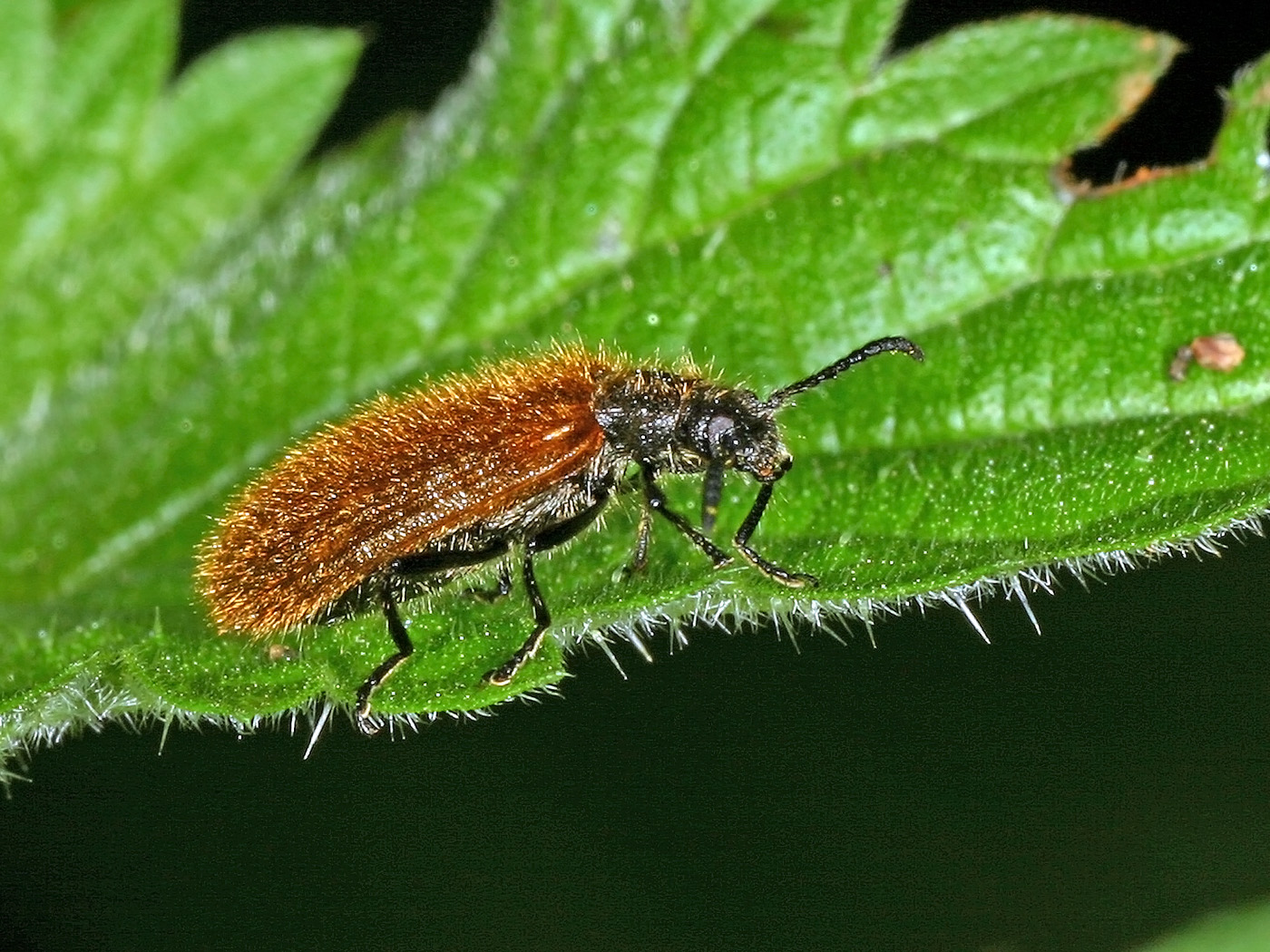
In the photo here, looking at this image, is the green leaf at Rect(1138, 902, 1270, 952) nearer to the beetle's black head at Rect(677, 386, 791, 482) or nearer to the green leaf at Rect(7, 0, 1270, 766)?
the green leaf at Rect(7, 0, 1270, 766)

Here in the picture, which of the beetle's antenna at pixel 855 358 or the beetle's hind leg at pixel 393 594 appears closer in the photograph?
the beetle's hind leg at pixel 393 594

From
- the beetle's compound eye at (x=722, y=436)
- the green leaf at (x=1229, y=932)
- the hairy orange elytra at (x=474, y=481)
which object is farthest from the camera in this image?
the beetle's compound eye at (x=722, y=436)

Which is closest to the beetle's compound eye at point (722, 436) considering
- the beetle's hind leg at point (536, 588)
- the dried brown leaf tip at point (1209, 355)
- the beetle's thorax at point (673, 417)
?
the beetle's thorax at point (673, 417)

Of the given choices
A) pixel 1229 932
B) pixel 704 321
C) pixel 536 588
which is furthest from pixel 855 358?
pixel 1229 932

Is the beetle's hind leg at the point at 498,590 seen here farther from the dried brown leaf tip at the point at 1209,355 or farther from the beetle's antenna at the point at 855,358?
the dried brown leaf tip at the point at 1209,355

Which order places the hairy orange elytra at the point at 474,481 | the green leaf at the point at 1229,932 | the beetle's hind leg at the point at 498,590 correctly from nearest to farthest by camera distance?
the green leaf at the point at 1229,932
the hairy orange elytra at the point at 474,481
the beetle's hind leg at the point at 498,590

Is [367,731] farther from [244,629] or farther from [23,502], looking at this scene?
[23,502]

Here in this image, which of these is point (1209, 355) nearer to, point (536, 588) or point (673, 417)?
point (673, 417)

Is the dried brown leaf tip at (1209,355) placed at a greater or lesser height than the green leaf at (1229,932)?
greater
